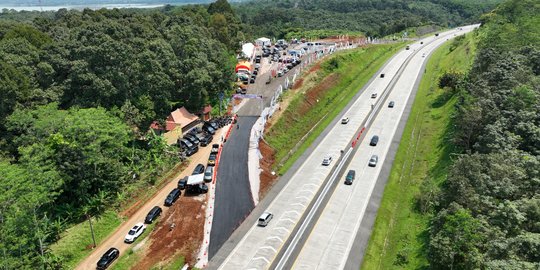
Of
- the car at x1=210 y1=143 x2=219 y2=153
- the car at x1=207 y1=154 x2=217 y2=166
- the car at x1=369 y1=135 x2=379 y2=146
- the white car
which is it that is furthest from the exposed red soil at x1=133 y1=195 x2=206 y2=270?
the car at x1=369 y1=135 x2=379 y2=146

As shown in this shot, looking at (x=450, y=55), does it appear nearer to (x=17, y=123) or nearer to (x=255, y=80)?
(x=255, y=80)

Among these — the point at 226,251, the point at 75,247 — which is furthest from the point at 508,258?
the point at 75,247

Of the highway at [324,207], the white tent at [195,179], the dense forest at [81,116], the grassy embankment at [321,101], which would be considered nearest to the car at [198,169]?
the white tent at [195,179]

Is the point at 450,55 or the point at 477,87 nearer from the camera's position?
the point at 477,87

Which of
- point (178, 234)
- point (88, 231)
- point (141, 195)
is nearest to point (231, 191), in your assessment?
point (178, 234)

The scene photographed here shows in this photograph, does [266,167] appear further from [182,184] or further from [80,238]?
[80,238]

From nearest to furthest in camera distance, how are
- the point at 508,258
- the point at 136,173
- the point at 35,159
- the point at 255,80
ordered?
1. the point at 508,258
2. the point at 35,159
3. the point at 136,173
4. the point at 255,80

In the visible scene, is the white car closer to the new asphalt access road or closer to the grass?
the grass
